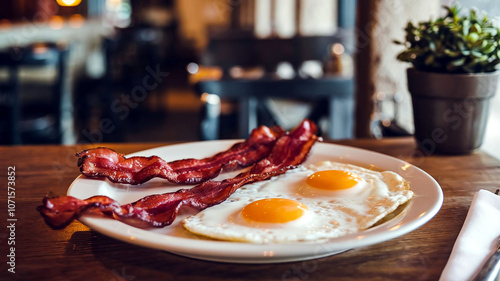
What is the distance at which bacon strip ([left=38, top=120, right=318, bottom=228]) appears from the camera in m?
0.83

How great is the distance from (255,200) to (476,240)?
0.41 m

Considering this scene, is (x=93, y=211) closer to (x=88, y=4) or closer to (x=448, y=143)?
(x=448, y=143)

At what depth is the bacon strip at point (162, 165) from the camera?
1093 millimetres

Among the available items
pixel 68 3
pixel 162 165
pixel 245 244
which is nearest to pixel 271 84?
pixel 162 165

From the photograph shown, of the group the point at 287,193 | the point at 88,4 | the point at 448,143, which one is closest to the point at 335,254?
the point at 287,193

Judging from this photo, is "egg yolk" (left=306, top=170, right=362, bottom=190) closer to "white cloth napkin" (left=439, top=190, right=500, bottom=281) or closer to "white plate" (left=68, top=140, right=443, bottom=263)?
"white plate" (left=68, top=140, right=443, bottom=263)

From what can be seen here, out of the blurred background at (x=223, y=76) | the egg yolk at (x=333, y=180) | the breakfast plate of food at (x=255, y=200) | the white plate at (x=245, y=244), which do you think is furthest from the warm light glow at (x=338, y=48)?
the egg yolk at (x=333, y=180)

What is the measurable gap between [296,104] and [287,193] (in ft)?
12.3

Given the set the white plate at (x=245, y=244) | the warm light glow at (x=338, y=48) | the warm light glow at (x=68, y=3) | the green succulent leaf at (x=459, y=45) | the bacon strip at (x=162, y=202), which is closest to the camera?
the white plate at (x=245, y=244)

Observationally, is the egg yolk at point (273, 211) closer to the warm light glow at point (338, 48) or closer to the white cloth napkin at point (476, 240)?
the white cloth napkin at point (476, 240)

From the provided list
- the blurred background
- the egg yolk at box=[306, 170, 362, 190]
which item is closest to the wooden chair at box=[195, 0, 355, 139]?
the blurred background

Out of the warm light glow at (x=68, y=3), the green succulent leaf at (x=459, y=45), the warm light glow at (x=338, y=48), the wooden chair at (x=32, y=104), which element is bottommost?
the wooden chair at (x=32, y=104)

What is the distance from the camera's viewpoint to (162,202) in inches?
37.4

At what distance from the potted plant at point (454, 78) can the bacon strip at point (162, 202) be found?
1.48 feet
